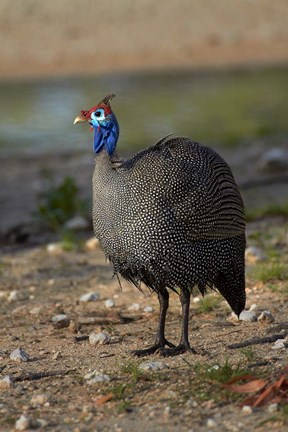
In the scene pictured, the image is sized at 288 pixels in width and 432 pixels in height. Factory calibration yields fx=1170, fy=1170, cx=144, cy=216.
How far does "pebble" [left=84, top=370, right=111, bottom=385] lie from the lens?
512cm

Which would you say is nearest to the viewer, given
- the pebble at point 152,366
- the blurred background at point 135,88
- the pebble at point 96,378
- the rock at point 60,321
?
the pebble at point 96,378

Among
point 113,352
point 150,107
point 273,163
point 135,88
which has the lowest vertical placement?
point 113,352

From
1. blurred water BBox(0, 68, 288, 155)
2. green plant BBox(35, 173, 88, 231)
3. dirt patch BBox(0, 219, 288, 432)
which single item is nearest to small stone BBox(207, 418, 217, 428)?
dirt patch BBox(0, 219, 288, 432)

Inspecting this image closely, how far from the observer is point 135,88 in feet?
61.6

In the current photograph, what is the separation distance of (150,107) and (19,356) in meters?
11.2

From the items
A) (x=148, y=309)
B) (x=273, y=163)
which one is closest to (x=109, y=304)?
(x=148, y=309)

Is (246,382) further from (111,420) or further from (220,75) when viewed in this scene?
(220,75)

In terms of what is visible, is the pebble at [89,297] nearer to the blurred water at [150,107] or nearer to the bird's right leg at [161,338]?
the bird's right leg at [161,338]

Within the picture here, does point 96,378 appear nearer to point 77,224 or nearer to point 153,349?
point 153,349

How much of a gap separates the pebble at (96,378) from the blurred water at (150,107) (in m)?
8.24

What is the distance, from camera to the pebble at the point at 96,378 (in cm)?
512

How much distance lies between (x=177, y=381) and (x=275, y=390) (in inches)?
21.5

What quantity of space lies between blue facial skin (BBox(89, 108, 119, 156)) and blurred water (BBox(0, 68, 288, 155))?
24.9 ft

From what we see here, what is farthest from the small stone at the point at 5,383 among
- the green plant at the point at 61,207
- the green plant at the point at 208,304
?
the green plant at the point at 61,207
